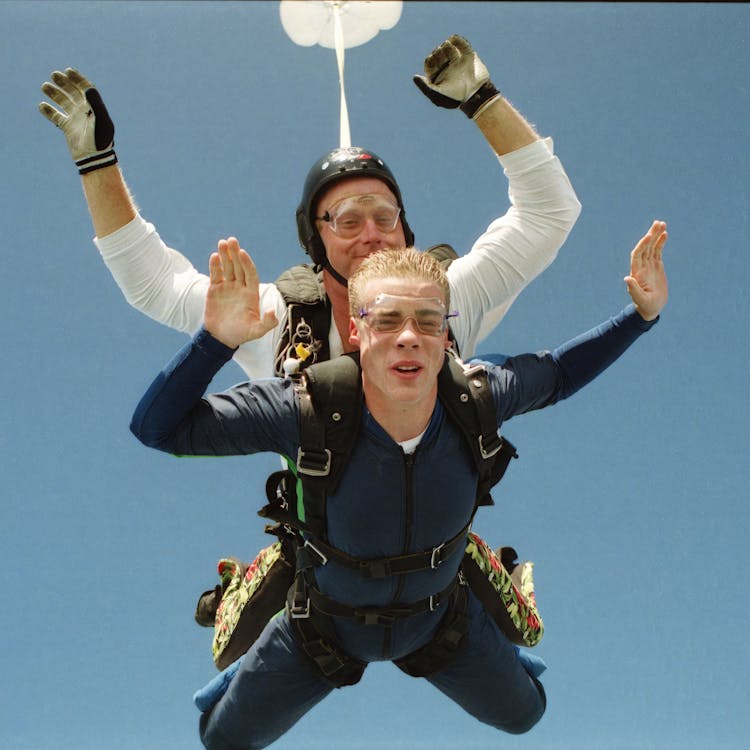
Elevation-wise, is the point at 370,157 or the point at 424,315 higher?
the point at 370,157

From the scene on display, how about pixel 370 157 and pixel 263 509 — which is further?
pixel 370 157

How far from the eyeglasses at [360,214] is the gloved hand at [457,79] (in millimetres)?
648

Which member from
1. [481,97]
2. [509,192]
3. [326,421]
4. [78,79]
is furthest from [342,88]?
[326,421]

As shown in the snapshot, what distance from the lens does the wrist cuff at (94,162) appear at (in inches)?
185

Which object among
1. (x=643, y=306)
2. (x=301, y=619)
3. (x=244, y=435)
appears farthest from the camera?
(x=301, y=619)

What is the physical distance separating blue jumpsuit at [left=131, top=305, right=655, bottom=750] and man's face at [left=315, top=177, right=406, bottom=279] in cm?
100

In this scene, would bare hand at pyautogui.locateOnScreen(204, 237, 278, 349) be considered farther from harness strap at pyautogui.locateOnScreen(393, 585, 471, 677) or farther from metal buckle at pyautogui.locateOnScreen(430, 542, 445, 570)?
harness strap at pyautogui.locateOnScreen(393, 585, 471, 677)

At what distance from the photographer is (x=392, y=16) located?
19.2ft

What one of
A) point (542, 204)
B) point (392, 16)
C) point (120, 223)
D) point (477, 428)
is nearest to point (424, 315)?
point (477, 428)

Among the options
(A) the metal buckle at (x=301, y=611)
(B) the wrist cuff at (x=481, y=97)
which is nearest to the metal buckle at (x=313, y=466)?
(A) the metal buckle at (x=301, y=611)

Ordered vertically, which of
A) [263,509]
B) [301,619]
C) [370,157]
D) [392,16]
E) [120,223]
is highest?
[392,16]

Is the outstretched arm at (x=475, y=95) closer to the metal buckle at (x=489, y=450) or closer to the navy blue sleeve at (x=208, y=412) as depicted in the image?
the metal buckle at (x=489, y=450)

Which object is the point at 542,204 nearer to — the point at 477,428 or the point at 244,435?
the point at 477,428

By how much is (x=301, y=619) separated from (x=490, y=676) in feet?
3.32
